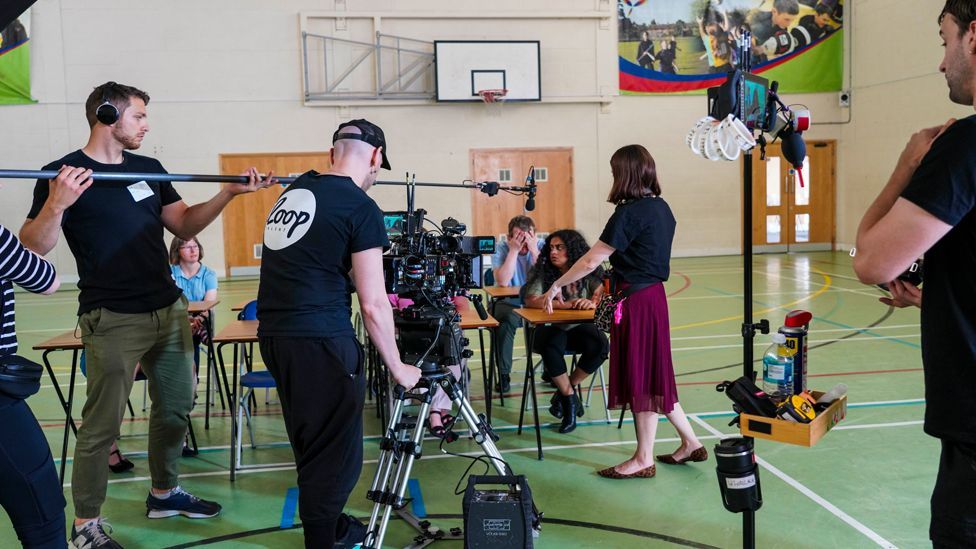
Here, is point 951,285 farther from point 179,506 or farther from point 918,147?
point 179,506

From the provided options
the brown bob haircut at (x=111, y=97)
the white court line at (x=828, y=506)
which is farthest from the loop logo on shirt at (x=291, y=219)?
the white court line at (x=828, y=506)

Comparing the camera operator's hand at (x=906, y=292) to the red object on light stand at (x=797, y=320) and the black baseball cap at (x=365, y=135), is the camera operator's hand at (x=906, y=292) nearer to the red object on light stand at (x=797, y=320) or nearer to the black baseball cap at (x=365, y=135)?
the red object on light stand at (x=797, y=320)

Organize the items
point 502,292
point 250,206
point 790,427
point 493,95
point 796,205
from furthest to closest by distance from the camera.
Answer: point 796,205 < point 250,206 < point 493,95 < point 502,292 < point 790,427

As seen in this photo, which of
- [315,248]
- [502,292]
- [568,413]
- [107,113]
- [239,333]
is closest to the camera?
[315,248]

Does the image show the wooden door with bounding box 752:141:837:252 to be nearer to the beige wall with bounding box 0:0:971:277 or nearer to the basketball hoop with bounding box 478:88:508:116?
the beige wall with bounding box 0:0:971:277

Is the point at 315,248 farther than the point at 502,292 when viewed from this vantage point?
No

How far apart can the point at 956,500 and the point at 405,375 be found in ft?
5.58

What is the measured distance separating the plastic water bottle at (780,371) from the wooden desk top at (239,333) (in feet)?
8.48

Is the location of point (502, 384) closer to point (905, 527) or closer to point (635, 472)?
point (635, 472)

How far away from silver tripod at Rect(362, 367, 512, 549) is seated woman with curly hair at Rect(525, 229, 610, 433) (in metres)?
1.67

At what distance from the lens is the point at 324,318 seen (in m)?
2.63

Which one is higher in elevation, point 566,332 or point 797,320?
point 797,320

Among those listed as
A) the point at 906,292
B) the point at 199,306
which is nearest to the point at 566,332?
the point at 199,306

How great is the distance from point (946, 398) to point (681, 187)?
1312cm
